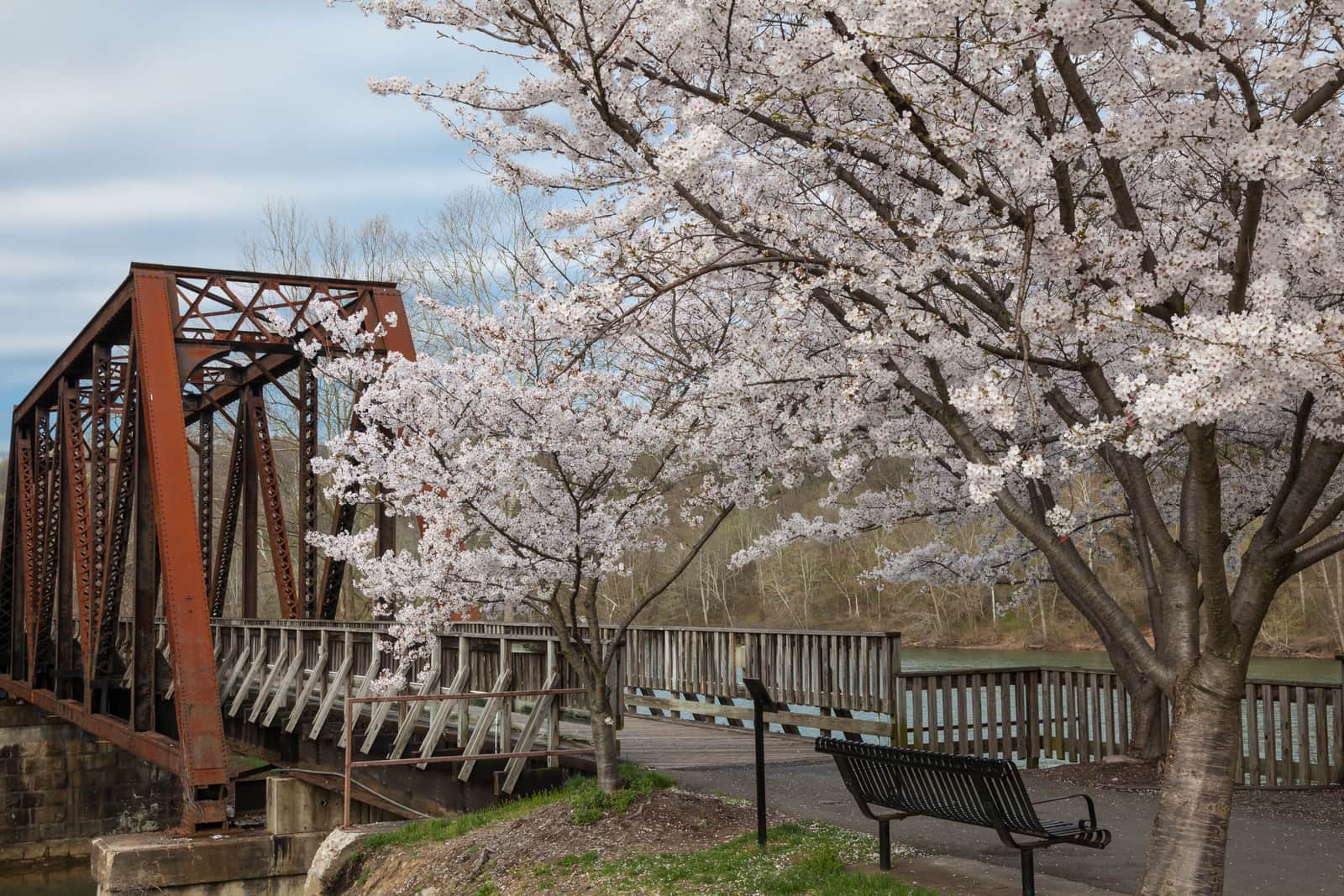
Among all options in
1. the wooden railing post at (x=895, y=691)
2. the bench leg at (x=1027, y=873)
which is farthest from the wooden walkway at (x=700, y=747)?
the bench leg at (x=1027, y=873)

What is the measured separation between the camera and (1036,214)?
7.06 metres

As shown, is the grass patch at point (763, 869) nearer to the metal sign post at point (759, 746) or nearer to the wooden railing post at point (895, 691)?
the metal sign post at point (759, 746)

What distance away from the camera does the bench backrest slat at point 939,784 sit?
6.71 meters

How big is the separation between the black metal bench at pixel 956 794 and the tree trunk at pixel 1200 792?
19.2 inches

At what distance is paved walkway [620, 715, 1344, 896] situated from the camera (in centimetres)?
762

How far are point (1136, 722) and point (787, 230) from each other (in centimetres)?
710

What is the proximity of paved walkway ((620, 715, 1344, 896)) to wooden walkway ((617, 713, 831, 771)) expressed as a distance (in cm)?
3

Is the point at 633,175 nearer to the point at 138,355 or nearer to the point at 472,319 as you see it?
the point at 472,319

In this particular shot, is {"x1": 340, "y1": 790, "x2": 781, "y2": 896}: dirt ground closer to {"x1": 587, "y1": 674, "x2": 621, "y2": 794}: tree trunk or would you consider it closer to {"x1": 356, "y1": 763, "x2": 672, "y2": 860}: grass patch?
{"x1": 356, "y1": 763, "x2": 672, "y2": 860}: grass patch

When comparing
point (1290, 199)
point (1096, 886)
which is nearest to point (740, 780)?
point (1096, 886)

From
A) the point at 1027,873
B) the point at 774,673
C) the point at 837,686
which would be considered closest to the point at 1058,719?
the point at 837,686

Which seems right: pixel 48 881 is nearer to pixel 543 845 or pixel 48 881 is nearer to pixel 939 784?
pixel 543 845

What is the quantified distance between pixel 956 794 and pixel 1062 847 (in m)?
1.82

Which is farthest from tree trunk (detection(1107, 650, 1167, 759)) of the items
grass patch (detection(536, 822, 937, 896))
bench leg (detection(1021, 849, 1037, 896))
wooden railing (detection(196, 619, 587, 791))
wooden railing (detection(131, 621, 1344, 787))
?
bench leg (detection(1021, 849, 1037, 896))
